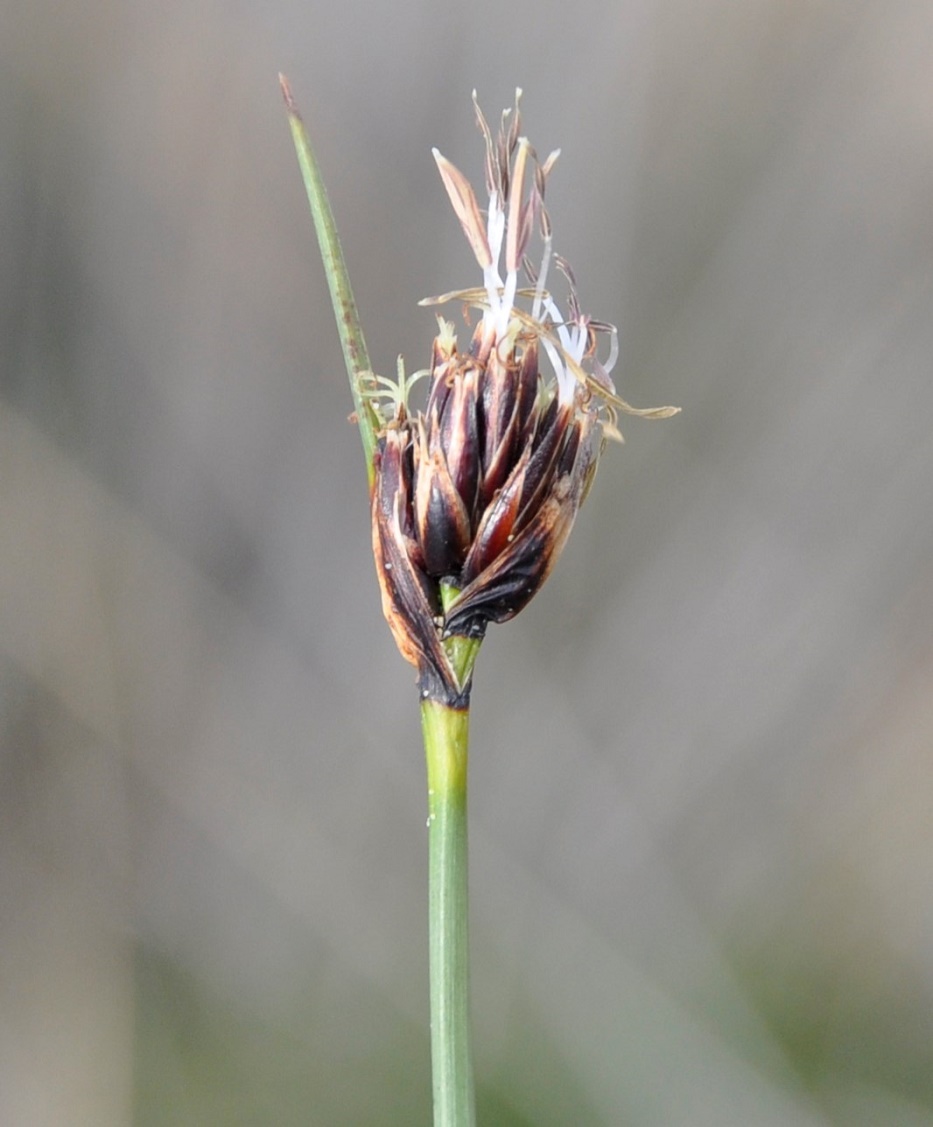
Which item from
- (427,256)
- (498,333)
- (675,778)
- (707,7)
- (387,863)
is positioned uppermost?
(707,7)

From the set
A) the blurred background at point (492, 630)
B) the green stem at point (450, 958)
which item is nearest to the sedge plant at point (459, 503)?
the green stem at point (450, 958)

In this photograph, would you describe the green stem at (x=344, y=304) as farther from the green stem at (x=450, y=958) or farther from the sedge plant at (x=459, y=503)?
the green stem at (x=450, y=958)

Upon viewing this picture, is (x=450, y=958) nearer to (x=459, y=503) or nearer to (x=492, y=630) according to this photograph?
(x=459, y=503)

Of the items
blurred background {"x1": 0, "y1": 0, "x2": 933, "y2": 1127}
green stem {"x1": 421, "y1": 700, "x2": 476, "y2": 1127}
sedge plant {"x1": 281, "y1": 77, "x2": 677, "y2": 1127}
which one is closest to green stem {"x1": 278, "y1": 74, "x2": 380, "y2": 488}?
sedge plant {"x1": 281, "y1": 77, "x2": 677, "y2": 1127}

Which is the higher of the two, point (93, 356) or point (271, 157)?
point (271, 157)

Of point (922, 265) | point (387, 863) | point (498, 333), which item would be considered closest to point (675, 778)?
point (387, 863)

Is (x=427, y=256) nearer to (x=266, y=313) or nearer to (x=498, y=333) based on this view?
(x=266, y=313)

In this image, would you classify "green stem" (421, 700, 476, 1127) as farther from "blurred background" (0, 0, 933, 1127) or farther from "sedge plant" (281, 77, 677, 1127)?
"blurred background" (0, 0, 933, 1127)
